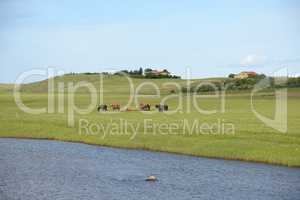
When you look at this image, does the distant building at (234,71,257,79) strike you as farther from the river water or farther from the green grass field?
the river water

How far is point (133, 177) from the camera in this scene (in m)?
34.2

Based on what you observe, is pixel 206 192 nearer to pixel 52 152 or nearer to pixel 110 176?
pixel 110 176

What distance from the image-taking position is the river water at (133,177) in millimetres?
29406

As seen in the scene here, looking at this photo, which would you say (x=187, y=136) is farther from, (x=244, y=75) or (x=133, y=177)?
(x=244, y=75)

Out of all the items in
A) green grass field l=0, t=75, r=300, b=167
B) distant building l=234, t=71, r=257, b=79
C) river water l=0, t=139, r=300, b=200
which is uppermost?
distant building l=234, t=71, r=257, b=79

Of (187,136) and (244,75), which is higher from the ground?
(244,75)

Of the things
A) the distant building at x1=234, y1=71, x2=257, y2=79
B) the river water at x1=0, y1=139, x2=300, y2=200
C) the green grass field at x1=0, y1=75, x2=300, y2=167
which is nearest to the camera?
the river water at x1=0, y1=139, x2=300, y2=200

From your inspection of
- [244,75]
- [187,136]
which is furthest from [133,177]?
[244,75]

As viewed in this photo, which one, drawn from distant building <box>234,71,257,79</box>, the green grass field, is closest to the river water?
the green grass field

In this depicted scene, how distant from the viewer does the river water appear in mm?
29406

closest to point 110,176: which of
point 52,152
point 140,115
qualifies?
point 52,152

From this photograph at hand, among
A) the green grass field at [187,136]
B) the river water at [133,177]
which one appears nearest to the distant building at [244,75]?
the green grass field at [187,136]

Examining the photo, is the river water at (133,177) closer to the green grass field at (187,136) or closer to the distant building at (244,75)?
the green grass field at (187,136)

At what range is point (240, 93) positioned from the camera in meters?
111
